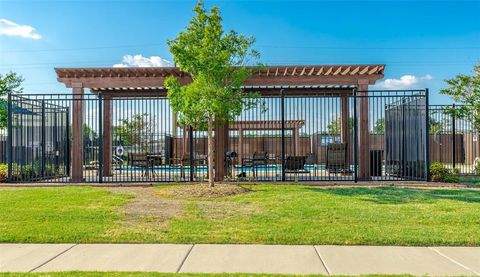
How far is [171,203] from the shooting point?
8.14 meters

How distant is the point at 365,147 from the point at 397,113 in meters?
1.73

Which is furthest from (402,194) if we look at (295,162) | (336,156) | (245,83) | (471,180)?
(245,83)

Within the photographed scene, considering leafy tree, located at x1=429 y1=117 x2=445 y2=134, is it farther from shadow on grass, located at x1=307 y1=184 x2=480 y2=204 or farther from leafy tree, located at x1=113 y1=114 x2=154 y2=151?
leafy tree, located at x1=113 y1=114 x2=154 y2=151

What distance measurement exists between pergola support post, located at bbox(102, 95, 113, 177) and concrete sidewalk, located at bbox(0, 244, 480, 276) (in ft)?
30.4

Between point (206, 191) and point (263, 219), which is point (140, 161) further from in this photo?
point (263, 219)

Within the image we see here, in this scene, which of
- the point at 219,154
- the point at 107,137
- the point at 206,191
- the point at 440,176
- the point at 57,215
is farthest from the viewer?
the point at 107,137

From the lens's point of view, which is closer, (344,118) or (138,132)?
(344,118)

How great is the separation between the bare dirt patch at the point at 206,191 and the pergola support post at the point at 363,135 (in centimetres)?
439

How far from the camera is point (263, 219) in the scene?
21.8ft

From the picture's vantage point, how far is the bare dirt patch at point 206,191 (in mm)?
9031

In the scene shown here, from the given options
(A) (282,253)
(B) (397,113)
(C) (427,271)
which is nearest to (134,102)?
(B) (397,113)

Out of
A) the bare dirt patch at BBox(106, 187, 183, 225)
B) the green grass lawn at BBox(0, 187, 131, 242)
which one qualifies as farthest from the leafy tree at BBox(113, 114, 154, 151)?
the bare dirt patch at BBox(106, 187, 183, 225)

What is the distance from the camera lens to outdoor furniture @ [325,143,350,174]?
1344 centimetres

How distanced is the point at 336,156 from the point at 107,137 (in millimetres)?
7934
